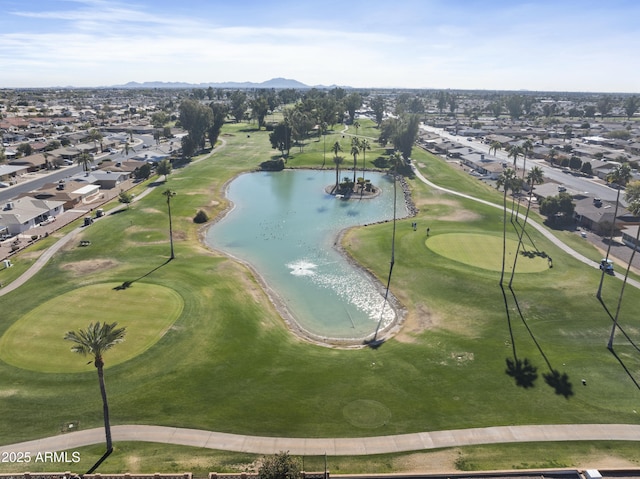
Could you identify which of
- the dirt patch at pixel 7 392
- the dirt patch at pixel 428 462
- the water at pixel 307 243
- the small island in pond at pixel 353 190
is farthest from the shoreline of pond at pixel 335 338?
the dirt patch at pixel 7 392

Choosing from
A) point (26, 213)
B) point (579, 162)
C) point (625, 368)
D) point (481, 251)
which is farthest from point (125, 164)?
point (579, 162)

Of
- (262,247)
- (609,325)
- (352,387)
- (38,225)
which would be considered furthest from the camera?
(38,225)

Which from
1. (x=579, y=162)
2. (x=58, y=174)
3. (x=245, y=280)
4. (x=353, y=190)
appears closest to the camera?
(x=245, y=280)

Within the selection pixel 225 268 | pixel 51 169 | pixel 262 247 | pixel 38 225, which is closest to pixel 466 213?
pixel 262 247

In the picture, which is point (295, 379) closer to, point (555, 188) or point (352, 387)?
point (352, 387)

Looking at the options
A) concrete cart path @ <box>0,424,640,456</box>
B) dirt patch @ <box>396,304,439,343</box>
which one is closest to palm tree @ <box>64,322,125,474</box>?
concrete cart path @ <box>0,424,640,456</box>

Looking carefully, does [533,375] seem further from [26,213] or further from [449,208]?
[26,213]
